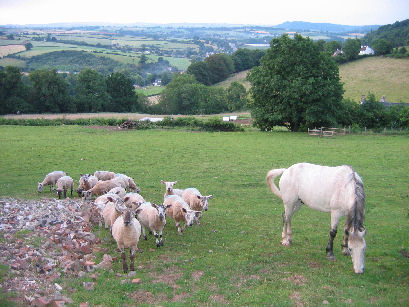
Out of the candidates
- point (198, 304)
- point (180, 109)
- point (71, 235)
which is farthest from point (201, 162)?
point (180, 109)

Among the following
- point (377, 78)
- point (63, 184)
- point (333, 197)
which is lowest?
point (63, 184)

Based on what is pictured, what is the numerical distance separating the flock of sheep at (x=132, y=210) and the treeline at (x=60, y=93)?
2118 inches

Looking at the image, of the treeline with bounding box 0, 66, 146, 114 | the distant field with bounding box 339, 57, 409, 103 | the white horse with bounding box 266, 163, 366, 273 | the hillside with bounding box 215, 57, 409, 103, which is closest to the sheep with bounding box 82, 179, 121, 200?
the white horse with bounding box 266, 163, 366, 273

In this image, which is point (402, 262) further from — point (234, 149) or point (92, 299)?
point (234, 149)

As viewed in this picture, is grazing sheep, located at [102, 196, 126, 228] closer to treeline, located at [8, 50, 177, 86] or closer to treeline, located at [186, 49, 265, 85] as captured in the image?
treeline, located at [186, 49, 265, 85]

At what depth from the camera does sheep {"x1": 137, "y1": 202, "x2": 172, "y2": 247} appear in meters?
13.4

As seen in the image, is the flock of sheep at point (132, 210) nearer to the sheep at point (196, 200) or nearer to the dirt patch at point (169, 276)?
the sheep at point (196, 200)

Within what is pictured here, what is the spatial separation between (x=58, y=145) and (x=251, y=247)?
28805 mm

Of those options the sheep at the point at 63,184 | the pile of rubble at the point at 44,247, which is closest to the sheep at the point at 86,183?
the sheep at the point at 63,184

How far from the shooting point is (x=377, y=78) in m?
89.4

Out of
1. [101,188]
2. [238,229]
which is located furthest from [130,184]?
[238,229]

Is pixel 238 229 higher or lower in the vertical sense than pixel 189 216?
lower

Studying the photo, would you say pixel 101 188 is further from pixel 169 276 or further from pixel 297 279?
pixel 297 279

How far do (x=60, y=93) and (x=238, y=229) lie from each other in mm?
63339
